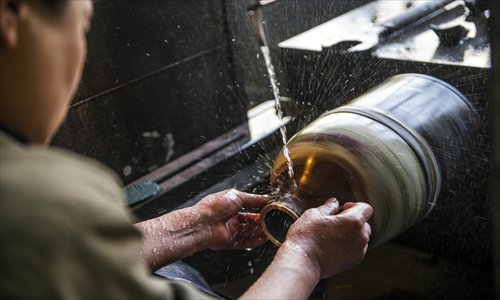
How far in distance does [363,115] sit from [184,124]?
137 centimetres

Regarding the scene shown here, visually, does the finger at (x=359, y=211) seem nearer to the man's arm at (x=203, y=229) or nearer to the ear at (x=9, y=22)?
the man's arm at (x=203, y=229)

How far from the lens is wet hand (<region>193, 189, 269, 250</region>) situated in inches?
67.1

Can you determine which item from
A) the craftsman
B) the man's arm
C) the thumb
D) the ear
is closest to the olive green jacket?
the craftsman

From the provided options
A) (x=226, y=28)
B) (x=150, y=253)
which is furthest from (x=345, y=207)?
(x=226, y=28)

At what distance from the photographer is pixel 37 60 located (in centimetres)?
75

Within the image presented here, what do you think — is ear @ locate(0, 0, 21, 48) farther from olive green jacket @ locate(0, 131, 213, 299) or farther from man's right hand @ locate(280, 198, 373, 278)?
man's right hand @ locate(280, 198, 373, 278)

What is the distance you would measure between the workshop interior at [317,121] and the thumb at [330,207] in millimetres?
82

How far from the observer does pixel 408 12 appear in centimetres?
249

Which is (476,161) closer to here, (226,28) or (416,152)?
(416,152)

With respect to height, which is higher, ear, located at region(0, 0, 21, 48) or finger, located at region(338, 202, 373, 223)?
ear, located at region(0, 0, 21, 48)

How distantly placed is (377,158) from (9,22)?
3.76ft

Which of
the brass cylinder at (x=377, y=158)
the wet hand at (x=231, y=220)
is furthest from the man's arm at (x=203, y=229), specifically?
the brass cylinder at (x=377, y=158)

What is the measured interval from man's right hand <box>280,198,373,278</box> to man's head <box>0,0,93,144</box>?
71 cm

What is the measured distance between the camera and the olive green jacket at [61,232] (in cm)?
67
